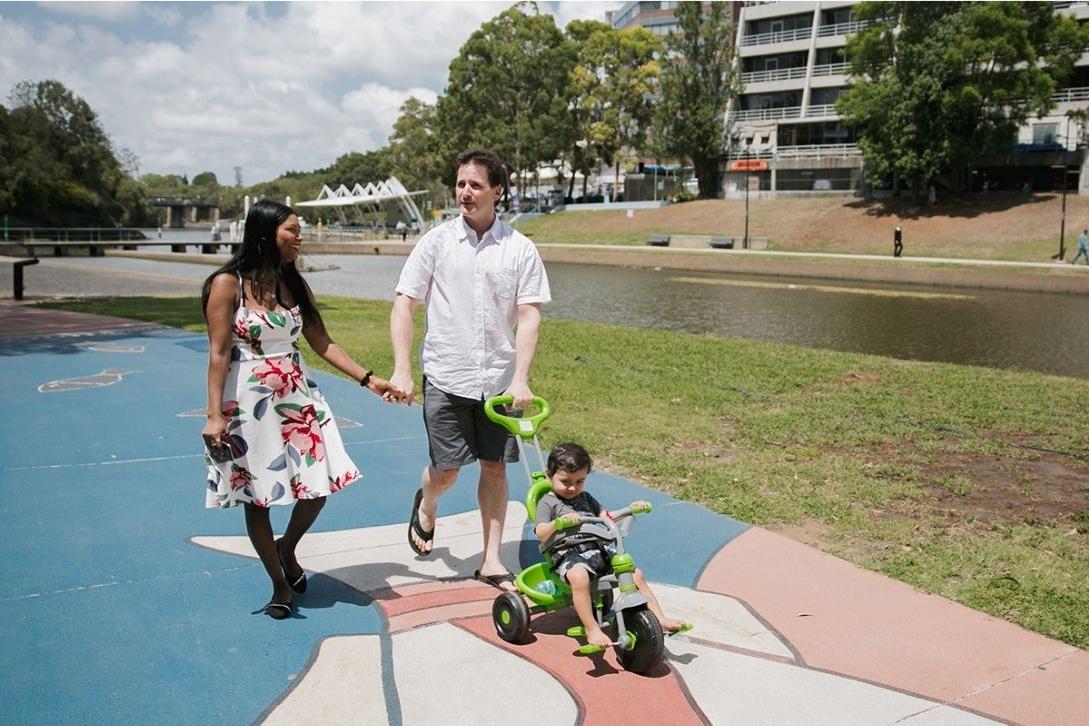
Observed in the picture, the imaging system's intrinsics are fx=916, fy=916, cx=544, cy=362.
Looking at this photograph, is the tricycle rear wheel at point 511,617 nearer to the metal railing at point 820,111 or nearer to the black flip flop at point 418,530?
the black flip flop at point 418,530

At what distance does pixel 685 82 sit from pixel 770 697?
64.2 meters

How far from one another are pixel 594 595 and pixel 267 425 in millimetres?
1644

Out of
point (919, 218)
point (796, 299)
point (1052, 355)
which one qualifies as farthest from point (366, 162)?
point (1052, 355)

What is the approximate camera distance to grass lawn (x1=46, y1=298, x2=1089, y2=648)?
5098 mm

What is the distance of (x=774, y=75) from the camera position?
65812mm

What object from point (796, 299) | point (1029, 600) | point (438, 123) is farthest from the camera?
point (438, 123)

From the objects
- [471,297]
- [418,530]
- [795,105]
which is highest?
[795,105]

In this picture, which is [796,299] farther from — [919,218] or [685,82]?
[685,82]

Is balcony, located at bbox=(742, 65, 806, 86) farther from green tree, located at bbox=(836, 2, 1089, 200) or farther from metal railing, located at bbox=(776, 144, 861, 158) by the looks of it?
green tree, located at bbox=(836, 2, 1089, 200)

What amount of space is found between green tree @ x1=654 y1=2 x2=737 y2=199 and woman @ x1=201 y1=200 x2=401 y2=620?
62.1 meters

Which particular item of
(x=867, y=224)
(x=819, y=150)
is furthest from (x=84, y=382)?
(x=819, y=150)

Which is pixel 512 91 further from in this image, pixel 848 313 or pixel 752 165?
pixel 848 313

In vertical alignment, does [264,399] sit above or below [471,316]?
below

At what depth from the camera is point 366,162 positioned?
141625 millimetres
